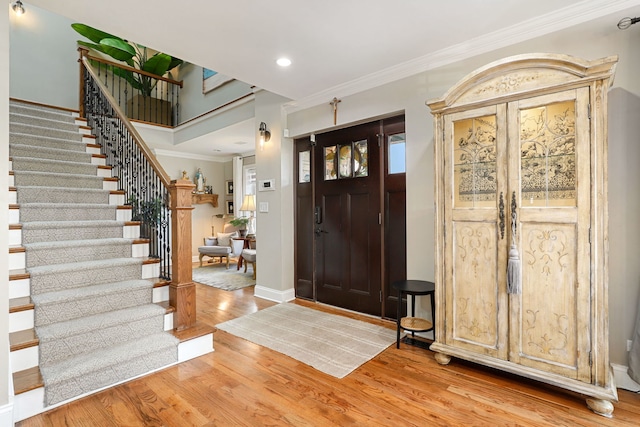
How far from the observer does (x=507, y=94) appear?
207 centimetres

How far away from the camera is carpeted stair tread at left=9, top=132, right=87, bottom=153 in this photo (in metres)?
3.69

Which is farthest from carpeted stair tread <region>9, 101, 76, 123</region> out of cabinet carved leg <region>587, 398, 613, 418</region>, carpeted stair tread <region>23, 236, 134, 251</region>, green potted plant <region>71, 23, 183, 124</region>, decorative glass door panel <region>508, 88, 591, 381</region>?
cabinet carved leg <region>587, 398, 613, 418</region>

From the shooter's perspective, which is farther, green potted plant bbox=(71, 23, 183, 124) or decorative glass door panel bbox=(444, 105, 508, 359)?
green potted plant bbox=(71, 23, 183, 124)

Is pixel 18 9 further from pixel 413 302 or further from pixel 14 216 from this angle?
pixel 413 302

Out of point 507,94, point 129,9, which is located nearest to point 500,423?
point 507,94

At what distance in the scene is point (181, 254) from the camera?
8.66ft

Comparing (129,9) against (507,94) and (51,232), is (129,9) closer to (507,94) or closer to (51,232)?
(51,232)

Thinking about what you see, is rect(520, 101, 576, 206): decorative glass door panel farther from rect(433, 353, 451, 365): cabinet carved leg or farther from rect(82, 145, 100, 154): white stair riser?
rect(82, 145, 100, 154): white stair riser

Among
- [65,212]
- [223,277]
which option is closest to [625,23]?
[65,212]

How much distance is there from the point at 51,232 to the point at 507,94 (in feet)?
A: 12.5

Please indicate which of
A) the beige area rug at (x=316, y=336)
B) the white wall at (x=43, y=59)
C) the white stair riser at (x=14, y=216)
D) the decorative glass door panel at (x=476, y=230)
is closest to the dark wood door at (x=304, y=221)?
the beige area rug at (x=316, y=336)

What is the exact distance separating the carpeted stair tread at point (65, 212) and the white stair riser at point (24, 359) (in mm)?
1512

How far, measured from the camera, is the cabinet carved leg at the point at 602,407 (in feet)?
5.86

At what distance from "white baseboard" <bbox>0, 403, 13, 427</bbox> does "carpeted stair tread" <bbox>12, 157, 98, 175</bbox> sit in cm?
272
